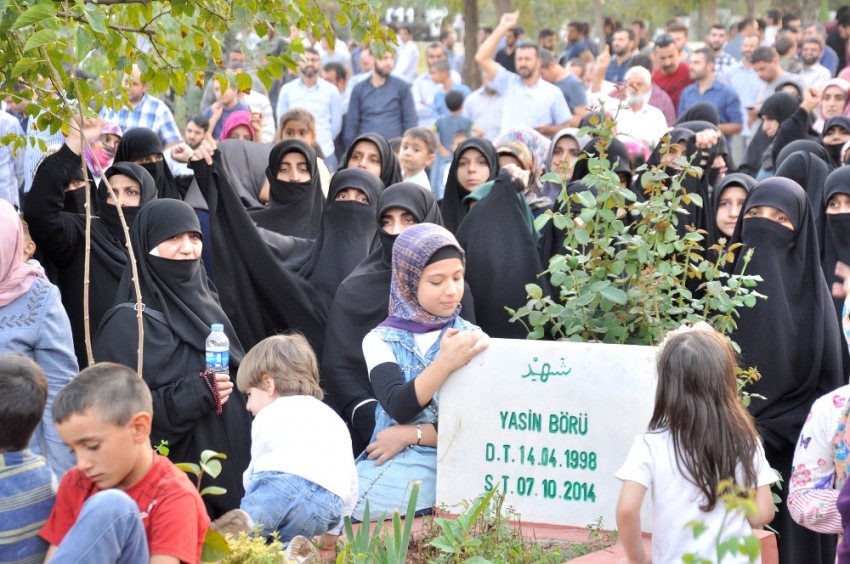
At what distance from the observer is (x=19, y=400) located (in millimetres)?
2637

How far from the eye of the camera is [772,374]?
4578mm

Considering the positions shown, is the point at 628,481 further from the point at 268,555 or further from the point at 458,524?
the point at 268,555

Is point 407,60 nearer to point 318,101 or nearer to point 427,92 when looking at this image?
point 427,92

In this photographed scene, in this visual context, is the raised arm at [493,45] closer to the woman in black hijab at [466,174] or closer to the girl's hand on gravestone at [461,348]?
the woman in black hijab at [466,174]

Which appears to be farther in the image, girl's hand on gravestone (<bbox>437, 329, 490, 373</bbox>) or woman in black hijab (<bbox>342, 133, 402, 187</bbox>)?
woman in black hijab (<bbox>342, 133, 402, 187</bbox>)

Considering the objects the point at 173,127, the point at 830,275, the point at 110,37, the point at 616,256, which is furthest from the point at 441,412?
the point at 173,127

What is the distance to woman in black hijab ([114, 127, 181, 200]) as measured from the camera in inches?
248

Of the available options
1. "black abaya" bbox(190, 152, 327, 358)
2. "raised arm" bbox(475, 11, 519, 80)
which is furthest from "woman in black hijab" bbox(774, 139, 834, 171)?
"raised arm" bbox(475, 11, 519, 80)

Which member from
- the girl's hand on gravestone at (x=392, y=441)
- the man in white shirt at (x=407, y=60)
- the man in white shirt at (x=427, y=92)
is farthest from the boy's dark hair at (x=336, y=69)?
the girl's hand on gravestone at (x=392, y=441)

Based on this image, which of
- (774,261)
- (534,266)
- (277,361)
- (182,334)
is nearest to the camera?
(277,361)

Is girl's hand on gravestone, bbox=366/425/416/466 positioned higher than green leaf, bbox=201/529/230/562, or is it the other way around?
green leaf, bbox=201/529/230/562

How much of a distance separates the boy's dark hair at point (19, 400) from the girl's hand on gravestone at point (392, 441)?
1668 millimetres

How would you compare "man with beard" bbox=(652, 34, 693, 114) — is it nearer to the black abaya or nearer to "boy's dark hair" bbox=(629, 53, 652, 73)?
"boy's dark hair" bbox=(629, 53, 652, 73)

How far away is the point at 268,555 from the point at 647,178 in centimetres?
201
